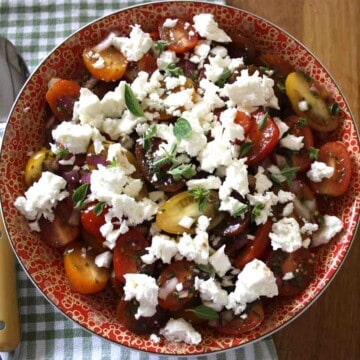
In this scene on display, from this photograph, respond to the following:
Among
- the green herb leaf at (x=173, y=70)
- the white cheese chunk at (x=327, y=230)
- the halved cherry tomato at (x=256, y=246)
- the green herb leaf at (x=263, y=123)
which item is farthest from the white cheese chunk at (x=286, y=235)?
the green herb leaf at (x=173, y=70)

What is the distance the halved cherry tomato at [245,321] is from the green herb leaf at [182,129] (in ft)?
1.49

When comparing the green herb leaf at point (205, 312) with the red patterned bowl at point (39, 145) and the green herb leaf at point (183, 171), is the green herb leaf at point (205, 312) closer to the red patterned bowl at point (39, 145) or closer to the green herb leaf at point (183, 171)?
the red patterned bowl at point (39, 145)

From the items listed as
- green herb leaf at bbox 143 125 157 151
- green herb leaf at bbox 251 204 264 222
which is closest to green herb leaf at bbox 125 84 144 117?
green herb leaf at bbox 143 125 157 151

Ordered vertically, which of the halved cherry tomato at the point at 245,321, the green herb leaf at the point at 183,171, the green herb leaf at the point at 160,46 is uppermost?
the green herb leaf at the point at 160,46

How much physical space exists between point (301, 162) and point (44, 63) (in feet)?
2.44

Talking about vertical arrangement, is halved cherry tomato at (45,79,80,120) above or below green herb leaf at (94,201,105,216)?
above

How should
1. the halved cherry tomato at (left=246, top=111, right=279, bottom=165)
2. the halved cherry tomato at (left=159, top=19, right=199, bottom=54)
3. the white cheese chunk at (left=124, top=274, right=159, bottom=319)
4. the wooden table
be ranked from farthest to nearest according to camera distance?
the wooden table < the halved cherry tomato at (left=159, top=19, right=199, bottom=54) < the halved cherry tomato at (left=246, top=111, right=279, bottom=165) < the white cheese chunk at (left=124, top=274, right=159, bottom=319)

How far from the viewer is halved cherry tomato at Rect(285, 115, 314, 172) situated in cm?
166

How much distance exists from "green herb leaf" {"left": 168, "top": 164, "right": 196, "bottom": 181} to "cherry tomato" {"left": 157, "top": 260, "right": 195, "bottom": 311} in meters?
0.21

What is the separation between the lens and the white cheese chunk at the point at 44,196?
1546 mm

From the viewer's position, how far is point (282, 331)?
1.85 m

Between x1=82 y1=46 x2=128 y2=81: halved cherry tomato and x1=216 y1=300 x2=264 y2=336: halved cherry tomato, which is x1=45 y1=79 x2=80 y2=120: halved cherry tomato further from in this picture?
x1=216 y1=300 x2=264 y2=336: halved cherry tomato

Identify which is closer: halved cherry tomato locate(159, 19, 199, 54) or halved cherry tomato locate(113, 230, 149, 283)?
halved cherry tomato locate(113, 230, 149, 283)

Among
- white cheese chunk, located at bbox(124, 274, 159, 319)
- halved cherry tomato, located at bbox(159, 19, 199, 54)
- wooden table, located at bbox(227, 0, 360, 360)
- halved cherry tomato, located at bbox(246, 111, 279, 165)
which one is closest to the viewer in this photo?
white cheese chunk, located at bbox(124, 274, 159, 319)
